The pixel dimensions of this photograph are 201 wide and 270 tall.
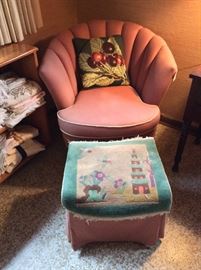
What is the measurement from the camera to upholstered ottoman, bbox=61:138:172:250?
1.07 metres

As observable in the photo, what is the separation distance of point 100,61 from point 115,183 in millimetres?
906

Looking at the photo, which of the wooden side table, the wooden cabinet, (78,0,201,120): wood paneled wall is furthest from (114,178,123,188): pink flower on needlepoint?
(78,0,201,120): wood paneled wall

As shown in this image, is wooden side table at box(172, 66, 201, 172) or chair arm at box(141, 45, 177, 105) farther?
chair arm at box(141, 45, 177, 105)

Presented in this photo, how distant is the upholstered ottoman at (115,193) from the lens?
107 centimetres

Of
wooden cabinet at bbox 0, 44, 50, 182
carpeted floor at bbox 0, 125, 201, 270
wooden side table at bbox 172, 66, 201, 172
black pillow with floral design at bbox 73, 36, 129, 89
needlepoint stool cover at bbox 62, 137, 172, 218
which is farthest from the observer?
black pillow with floral design at bbox 73, 36, 129, 89

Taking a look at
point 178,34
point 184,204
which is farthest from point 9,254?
point 178,34

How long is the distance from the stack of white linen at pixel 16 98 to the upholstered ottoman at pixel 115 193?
1.49 feet

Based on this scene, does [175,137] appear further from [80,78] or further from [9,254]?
[9,254]

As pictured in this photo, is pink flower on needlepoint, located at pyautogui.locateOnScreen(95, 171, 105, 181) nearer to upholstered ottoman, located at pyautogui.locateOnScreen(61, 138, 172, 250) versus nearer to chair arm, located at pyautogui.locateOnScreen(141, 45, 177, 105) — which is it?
upholstered ottoman, located at pyautogui.locateOnScreen(61, 138, 172, 250)

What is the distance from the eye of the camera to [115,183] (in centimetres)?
111

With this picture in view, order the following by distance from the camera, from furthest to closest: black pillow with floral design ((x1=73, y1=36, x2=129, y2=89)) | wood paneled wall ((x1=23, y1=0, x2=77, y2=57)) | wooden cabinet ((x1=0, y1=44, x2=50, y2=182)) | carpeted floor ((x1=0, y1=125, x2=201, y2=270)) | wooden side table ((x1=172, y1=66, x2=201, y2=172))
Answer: wood paneled wall ((x1=23, y1=0, x2=77, y2=57))
black pillow with floral design ((x1=73, y1=36, x2=129, y2=89))
wooden cabinet ((x1=0, y1=44, x2=50, y2=182))
wooden side table ((x1=172, y1=66, x2=201, y2=172))
carpeted floor ((x1=0, y1=125, x2=201, y2=270))

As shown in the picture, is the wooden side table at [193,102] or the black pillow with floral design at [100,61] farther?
the black pillow with floral design at [100,61]

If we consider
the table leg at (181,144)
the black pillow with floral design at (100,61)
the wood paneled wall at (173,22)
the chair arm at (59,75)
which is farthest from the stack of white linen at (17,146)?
the wood paneled wall at (173,22)

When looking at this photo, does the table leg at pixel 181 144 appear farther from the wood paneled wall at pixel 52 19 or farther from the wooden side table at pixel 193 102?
the wood paneled wall at pixel 52 19
